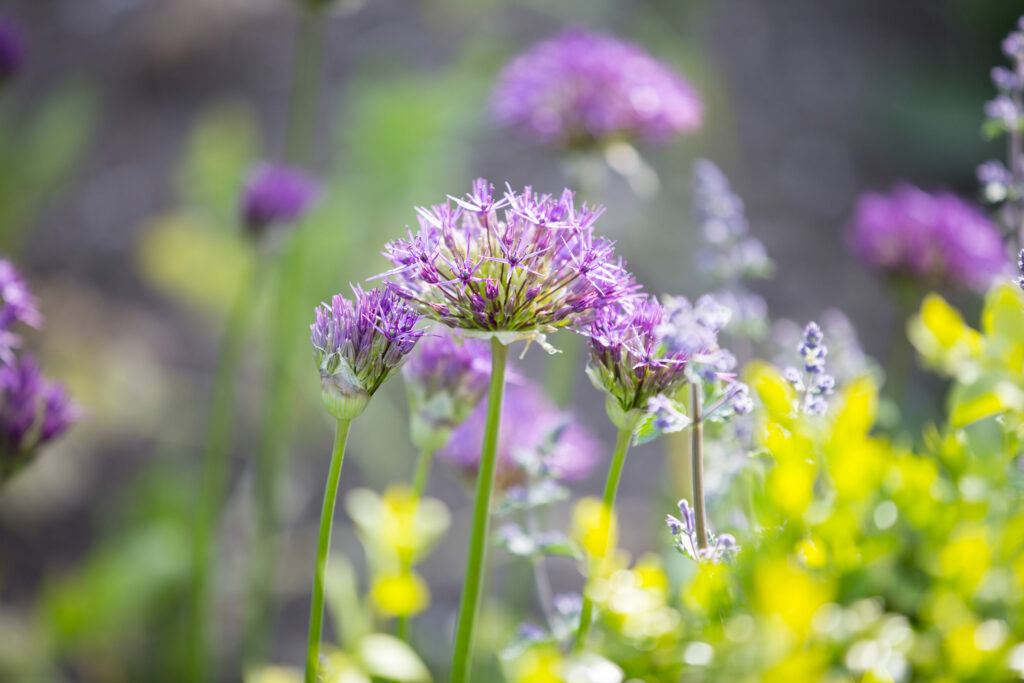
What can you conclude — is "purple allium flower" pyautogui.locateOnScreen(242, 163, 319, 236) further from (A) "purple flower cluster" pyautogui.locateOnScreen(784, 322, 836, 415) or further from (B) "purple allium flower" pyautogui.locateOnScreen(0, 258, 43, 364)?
(A) "purple flower cluster" pyautogui.locateOnScreen(784, 322, 836, 415)

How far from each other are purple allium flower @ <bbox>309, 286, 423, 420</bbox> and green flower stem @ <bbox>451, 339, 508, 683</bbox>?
47mm

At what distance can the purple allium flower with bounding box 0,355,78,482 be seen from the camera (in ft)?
1.78

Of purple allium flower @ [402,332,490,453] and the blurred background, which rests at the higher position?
the blurred background

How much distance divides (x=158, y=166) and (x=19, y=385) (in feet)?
5.37

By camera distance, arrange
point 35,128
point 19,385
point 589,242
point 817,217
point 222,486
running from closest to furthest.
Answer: point 589,242 → point 19,385 → point 222,486 → point 35,128 → point 817,217

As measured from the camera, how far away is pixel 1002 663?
297 mm

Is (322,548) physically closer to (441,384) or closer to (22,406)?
(441,384)

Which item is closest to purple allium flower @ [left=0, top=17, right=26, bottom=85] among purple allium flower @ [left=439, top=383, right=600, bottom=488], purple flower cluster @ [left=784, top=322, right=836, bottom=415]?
purple allium flower @ [left=439, top=383, right=600, bottom=488]

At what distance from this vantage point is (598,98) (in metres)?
0.84

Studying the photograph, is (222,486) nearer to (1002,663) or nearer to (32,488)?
(32,488)

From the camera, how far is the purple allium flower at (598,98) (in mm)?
836

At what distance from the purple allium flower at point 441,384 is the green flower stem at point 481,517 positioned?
0.36 feet

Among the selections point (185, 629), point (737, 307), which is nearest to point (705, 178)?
point (737, 307)

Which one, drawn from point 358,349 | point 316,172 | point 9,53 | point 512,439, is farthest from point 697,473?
point 316,172
